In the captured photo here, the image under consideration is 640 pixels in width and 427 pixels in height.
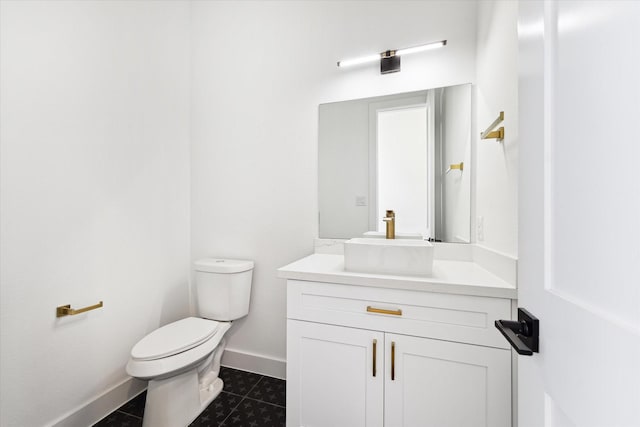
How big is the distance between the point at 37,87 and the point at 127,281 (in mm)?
1084

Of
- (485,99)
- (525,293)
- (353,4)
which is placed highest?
(353,4)

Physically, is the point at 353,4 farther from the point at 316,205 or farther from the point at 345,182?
the point at 316,205

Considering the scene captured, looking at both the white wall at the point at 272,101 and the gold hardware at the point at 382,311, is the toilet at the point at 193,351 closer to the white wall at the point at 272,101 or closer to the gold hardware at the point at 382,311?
the white wall at the point at 272,101

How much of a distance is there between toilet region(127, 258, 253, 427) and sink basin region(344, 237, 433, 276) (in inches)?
35.4

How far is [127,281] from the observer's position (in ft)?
5.66

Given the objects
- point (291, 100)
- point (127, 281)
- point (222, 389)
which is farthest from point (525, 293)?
point (127, 281)

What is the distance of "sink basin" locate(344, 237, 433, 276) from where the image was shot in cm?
124

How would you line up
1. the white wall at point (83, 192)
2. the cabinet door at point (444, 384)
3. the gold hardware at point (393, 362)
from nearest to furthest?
1. the cabinet door at point (444, 384)
2. the gold hardware at point (393, 362)
3. the white wall at point (83, 192)

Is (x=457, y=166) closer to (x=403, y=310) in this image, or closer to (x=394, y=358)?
(x=403, y=310)

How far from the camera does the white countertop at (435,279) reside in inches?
41.3

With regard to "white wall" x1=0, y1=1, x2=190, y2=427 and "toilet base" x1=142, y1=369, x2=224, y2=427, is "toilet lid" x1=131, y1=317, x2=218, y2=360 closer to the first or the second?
"toilet base" x1=142, y1=369, x2=224, y2=427

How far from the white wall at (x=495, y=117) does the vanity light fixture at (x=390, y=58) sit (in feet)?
0.86

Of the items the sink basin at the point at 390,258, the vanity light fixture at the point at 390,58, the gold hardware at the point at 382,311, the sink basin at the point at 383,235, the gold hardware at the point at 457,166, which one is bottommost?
the gold hardware at the point at 382,311

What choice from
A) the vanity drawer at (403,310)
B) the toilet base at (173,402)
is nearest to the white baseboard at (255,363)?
the toilet base at (173,402)
